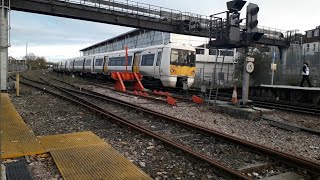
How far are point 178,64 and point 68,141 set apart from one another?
14.2 metres

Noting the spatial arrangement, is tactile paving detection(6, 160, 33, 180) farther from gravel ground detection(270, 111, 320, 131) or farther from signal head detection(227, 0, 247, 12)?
signal head detection(227, 0, 247, 12)

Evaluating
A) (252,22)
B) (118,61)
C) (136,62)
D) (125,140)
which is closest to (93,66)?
(118,61)

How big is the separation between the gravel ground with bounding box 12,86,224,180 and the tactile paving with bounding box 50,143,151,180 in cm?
27

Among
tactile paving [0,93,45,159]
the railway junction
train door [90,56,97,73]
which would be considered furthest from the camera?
train door [90,56,97,73]

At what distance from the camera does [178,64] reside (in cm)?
2005

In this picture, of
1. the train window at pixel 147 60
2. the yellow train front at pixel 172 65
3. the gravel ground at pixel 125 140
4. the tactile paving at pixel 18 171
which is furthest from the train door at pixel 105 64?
the tactile paving at pixel 18 171

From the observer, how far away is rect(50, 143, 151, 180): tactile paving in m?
4.43

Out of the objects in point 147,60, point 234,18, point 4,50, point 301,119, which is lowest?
point 301,119

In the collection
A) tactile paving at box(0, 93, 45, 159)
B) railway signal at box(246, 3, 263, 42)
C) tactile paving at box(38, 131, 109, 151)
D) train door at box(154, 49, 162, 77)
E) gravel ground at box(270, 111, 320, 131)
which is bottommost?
gravel ground at box(270, 111, 320, 131)

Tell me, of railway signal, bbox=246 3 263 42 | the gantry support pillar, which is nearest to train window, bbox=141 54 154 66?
the gantry support pillar

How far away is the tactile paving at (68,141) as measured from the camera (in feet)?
19.5

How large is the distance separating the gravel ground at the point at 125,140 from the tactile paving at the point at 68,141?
0.37 m

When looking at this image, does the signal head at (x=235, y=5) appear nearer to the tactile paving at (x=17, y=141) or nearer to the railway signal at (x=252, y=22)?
the railway signal at (x=252, y=22)

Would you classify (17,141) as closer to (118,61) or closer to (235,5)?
(235,5)
